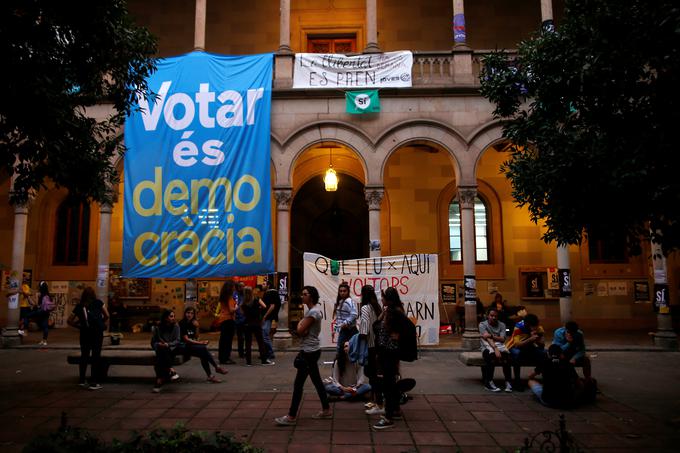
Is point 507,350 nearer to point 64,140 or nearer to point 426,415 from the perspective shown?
point 426,415

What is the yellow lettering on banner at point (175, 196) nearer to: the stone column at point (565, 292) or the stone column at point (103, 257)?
the stone column at point (103, 257)

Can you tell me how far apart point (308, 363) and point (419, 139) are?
9957mm

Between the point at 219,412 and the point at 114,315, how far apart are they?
11662mm

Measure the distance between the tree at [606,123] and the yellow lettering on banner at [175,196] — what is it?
984 centimetres

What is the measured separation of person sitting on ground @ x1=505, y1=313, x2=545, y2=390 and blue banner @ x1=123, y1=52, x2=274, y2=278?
7485mm

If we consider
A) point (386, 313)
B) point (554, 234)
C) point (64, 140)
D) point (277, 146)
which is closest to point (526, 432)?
point (386, 313)

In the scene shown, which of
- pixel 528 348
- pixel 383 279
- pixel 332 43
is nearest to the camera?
pixel 528 348

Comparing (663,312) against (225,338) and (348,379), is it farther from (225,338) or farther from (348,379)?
(225,338)

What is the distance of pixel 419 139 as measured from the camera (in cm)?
1496

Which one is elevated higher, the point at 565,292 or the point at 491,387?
the point at 565,292

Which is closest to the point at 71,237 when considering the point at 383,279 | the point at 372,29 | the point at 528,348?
the point at 383,279

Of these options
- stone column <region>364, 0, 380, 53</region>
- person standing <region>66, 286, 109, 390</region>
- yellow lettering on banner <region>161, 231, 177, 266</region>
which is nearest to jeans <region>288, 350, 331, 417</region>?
person standing <region>66, 286, 109, 390</region>

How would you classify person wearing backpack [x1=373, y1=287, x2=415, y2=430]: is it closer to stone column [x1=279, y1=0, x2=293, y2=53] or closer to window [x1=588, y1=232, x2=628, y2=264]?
stone column [x1=279, y1=0, x2=293, y2=53]

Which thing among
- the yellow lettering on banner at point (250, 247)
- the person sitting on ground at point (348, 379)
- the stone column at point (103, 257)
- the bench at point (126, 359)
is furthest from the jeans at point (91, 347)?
the stone column at point (103, 257)
